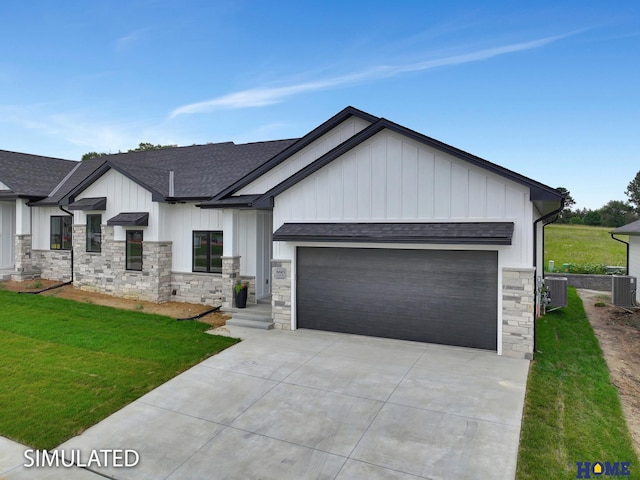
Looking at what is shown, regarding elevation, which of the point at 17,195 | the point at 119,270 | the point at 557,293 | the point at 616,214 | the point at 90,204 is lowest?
the point at 557,293

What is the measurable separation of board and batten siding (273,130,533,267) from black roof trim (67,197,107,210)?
798cm

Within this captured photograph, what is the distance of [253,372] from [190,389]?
1244 mm

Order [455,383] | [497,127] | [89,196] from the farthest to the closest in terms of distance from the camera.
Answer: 1. [497,127]
2. [89,196]
3. [455,383]

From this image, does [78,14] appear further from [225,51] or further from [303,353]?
[303,353]

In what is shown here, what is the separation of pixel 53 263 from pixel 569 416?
788 inches

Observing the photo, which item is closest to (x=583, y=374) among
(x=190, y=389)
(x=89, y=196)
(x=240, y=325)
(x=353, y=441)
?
(x=353, y=441)

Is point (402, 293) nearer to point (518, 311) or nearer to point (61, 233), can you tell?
point (518, 311)

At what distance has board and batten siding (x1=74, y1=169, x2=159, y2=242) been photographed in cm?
1369

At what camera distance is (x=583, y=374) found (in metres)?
7.51

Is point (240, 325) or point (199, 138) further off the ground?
point (199, 138)

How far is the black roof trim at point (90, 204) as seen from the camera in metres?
14.3

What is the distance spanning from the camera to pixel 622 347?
947 centimetres

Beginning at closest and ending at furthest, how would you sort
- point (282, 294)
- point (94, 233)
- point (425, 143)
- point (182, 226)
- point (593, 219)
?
point (425, 143)
point (282, 294)
point (182, 226)
point (94, 233)
point (593, 219)

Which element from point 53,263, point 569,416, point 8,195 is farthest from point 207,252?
point 569,416
